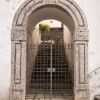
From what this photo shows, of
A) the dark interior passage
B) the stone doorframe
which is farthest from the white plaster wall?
the dark interior passage

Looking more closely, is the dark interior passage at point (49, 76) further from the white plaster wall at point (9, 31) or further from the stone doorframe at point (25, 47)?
the white plaster wall at point (9, 31)

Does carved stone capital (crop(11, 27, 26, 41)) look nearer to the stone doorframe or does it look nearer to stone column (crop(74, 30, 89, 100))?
the stone doorframe

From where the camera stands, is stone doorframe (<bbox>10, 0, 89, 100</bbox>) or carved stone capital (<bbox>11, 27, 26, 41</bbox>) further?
carved stone capital (<bbox>11, 27, 26, 41</bbox>)

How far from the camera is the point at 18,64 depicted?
12.0 meters

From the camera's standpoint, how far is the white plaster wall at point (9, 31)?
1201 centimetres

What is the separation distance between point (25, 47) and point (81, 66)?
2.19 meters

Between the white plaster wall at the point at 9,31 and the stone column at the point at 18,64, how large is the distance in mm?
186

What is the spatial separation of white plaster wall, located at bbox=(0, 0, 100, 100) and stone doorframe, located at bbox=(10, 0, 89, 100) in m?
0.16

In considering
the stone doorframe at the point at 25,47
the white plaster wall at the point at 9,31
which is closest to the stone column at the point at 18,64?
the stone doorframe at the point at 25,47

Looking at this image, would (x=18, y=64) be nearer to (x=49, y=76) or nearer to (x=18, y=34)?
(x=18, y=34)

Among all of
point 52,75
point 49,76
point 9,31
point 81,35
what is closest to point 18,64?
point 9,31

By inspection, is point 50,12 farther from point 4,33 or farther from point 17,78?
point 17,78

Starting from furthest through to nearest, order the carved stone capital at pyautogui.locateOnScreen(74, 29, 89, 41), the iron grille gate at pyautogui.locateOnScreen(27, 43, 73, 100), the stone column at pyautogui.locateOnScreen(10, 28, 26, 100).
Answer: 1. the iron grille gate at pyautogui.locateOnScreen(27, 43, 73, 100)
2. the carved stone capital at pyautogui.locateOnScreen(74, 29, 89, 41)
3. the stone column at pyautogui.locateOnScreen(10, 28, 26, 100)

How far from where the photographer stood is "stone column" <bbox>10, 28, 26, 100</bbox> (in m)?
11.9
